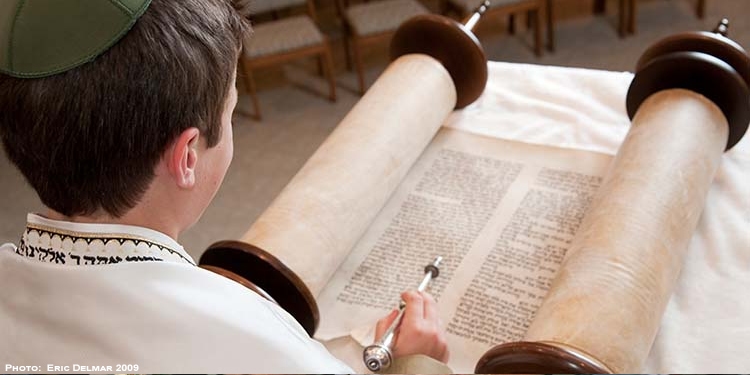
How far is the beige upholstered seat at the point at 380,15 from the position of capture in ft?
9.21

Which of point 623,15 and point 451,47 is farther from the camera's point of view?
point 623,15

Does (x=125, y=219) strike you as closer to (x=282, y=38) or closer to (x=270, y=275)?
(x=270, y=275)

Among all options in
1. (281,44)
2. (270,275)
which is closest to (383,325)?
(270,275)

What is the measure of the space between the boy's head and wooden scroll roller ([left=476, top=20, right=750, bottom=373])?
444mm

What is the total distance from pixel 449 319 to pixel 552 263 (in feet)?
0.62

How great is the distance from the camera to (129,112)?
0.68m

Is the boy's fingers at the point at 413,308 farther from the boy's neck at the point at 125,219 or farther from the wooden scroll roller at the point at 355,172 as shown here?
the boy's neck at the point at 125,219

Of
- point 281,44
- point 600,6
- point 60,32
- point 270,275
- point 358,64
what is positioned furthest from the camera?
A: point 600,6

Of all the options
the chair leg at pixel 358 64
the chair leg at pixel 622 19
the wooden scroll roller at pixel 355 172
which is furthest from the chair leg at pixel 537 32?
the wooden scroll roller at pixel 355 172

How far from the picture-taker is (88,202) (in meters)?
0.73

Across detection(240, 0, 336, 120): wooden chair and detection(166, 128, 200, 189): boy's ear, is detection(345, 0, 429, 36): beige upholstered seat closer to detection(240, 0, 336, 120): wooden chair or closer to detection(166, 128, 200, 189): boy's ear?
detection(240, 0, 336, 120): wooden chair

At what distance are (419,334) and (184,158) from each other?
401 millimetres

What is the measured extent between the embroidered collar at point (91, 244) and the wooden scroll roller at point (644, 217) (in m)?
0.42

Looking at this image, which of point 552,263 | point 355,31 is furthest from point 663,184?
point 355,31
